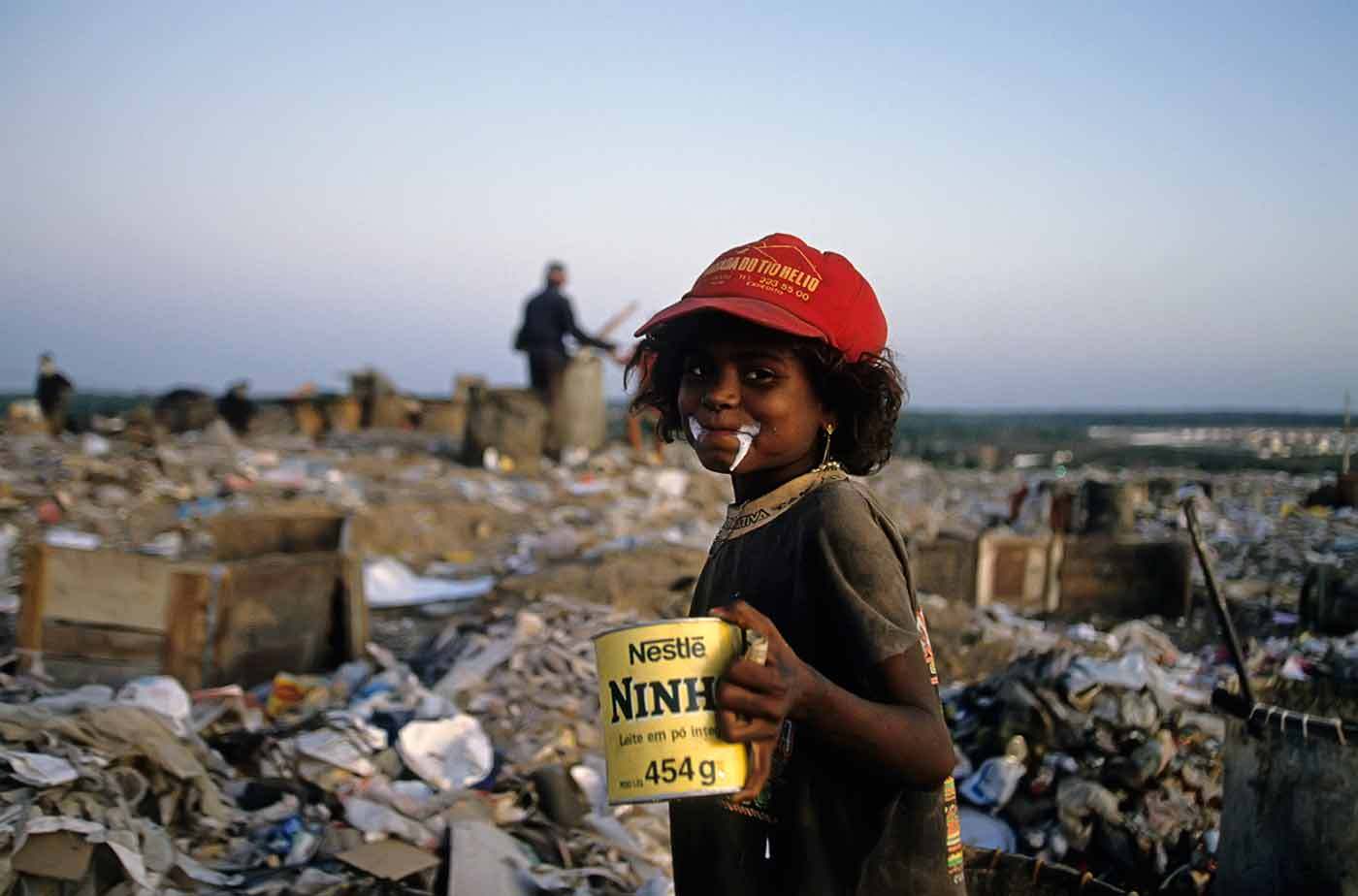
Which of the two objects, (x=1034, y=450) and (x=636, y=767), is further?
(x=1034, y=450)

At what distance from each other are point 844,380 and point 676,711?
→ 21.2 inches

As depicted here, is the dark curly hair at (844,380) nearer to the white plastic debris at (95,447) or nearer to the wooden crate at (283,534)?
the wooden crate at (283,534)

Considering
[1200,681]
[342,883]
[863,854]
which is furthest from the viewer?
[1200,681]

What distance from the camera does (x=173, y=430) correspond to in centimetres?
1309

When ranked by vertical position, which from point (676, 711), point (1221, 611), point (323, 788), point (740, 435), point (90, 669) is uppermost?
point (740, 435)

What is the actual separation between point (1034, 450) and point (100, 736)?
27844 millimetres

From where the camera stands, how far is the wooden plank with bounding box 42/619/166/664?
4090 millimetres

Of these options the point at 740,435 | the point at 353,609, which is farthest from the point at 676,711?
the point at 353,609

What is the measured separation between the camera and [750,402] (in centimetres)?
133

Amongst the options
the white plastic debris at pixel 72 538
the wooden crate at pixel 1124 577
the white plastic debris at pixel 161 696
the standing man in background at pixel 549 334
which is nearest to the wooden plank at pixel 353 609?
the white plastic debris at pixel 161 696

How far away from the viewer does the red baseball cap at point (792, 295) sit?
4.14ft

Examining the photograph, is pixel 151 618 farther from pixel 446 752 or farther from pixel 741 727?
pixel 741 727

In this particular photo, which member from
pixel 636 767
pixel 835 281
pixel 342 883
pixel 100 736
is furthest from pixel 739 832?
pixel 100 736

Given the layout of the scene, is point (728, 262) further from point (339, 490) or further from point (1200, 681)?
point (339, 490)
